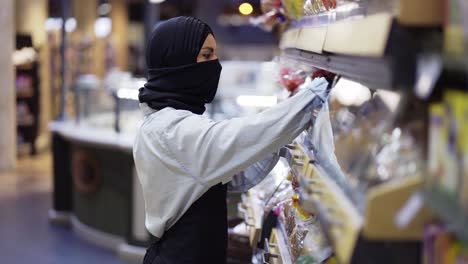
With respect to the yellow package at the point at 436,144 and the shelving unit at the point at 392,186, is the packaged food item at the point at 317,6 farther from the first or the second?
the yellow package at the point at 436,144

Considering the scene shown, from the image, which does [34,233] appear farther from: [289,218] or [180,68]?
[180,68]

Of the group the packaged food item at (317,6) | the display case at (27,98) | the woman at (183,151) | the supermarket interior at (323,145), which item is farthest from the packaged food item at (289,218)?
the display case at (27,98)

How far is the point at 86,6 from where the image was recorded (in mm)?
16406

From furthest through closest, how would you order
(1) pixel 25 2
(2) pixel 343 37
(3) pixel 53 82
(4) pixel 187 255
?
(3) pixel 53 82 → (1) pixel 25 2 → (4) pixel 187 255 → (2) pixel 343 37

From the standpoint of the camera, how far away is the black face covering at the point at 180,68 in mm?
2213

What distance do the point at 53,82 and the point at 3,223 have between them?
23.4 feet

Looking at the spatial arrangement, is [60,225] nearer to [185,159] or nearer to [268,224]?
[268,224]

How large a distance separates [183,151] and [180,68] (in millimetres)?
278

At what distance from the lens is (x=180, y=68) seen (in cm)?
220

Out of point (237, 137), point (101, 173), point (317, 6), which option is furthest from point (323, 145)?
point (101, 173)

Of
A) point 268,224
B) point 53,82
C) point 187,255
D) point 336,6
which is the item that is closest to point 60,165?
point 268,224

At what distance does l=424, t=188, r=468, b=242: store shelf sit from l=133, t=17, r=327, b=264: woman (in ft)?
2.84

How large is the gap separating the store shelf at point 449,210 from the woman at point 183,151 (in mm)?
866

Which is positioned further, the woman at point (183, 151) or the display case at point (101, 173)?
the display case at point (101, 173)
